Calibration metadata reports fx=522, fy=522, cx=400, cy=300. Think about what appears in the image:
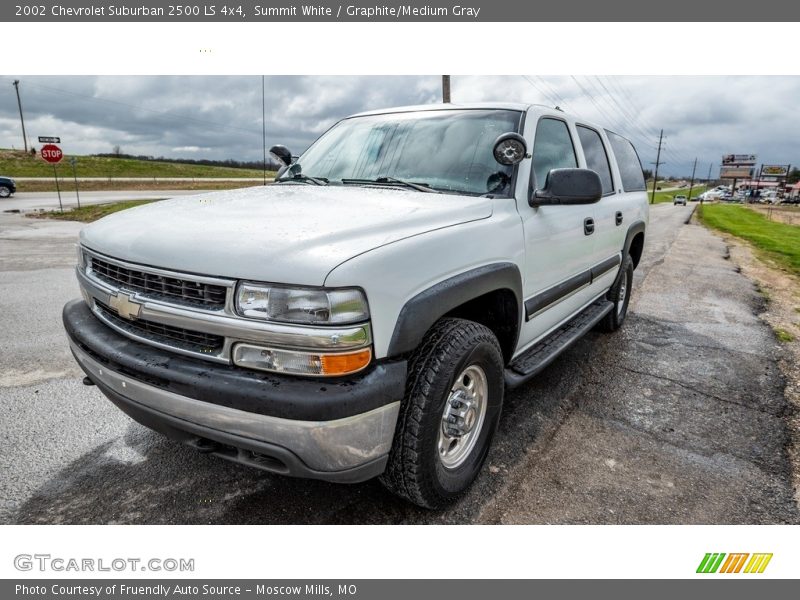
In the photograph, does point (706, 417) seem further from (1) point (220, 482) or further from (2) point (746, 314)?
(2) point (746, 314)

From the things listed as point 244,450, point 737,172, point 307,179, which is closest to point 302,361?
point 244,450

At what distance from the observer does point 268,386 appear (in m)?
1.80

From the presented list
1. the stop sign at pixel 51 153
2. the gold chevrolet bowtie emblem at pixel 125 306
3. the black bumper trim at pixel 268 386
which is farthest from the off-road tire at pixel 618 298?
the stop sign at pixel 51 153

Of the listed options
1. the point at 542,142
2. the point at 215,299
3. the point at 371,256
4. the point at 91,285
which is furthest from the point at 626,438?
the point at 91,285

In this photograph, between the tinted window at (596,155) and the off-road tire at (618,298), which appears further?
the off-road tire at (618,298)

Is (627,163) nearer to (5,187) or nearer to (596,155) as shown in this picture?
(596,155)

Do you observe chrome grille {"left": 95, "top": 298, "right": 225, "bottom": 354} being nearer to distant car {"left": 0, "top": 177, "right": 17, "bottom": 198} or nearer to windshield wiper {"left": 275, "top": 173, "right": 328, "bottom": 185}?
windshield wiper {"left": 275, "top": 173, "right": 328, "bottom": 185}

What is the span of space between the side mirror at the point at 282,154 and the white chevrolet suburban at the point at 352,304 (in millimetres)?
948

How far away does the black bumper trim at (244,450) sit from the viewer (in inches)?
72.7

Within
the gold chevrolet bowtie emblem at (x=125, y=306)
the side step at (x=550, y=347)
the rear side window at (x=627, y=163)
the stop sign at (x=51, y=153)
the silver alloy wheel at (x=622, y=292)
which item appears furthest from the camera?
the stop sign at (x=51, y=153)

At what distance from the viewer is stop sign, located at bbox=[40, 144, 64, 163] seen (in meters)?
17.2

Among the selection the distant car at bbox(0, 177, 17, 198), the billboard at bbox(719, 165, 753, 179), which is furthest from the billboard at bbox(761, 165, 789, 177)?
the distant car at bbox(0, 177, 17, 198)

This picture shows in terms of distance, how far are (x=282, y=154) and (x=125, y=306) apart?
7.51ft

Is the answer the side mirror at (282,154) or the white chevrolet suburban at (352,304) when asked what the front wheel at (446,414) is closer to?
the white chevrolet suburban at (352,304)
